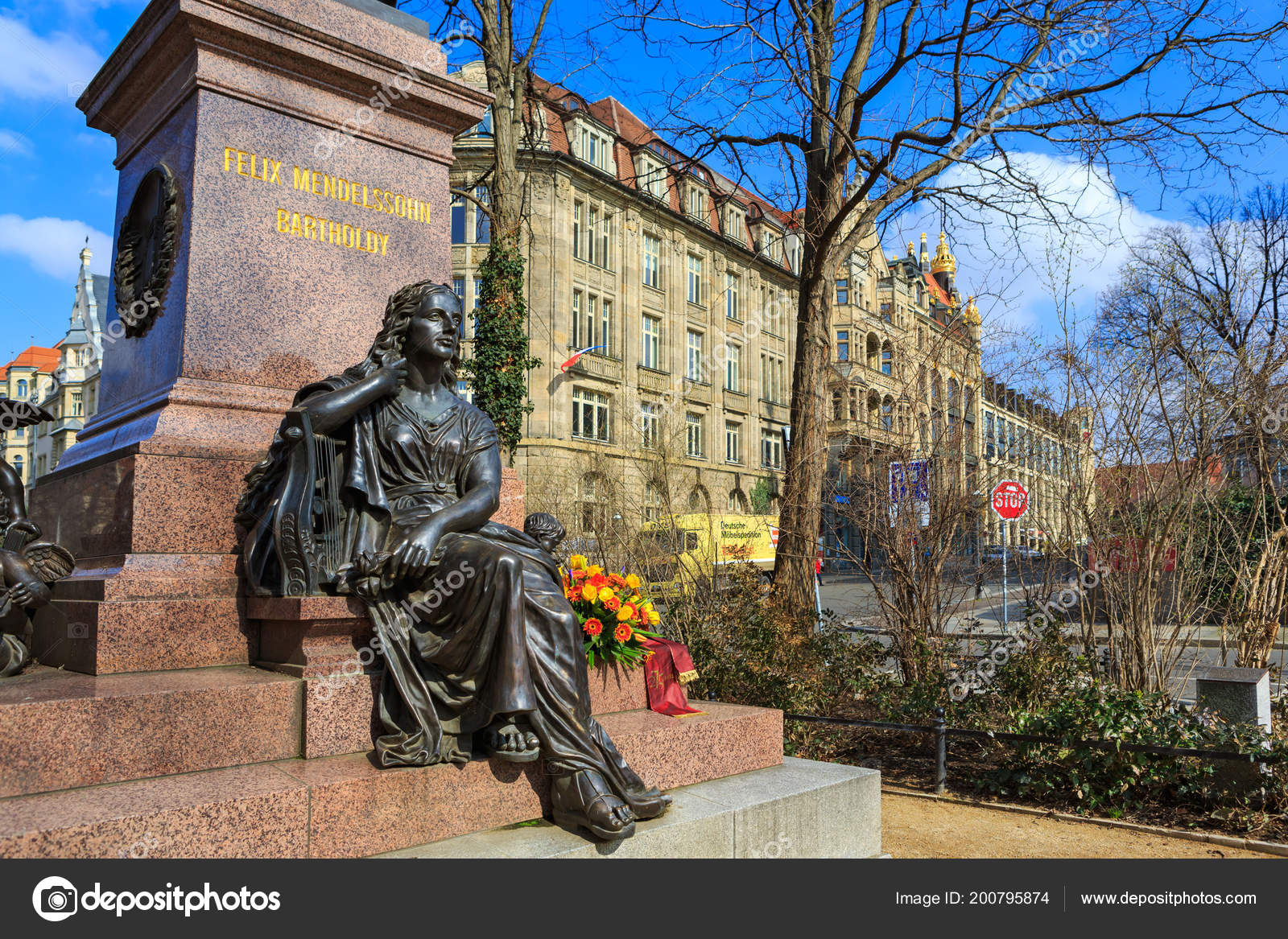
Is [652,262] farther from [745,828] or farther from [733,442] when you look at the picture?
[745,828]

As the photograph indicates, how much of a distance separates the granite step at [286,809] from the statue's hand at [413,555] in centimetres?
81

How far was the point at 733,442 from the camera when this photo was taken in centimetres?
5175

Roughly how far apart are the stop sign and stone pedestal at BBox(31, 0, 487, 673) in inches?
267

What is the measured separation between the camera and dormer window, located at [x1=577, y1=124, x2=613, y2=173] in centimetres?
4122

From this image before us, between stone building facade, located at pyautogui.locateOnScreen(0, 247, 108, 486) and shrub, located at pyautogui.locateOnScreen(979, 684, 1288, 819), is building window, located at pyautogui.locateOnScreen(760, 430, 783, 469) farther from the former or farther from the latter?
shrub, located at pyautogui.locateOnScreen(979, 684, 1288, 819)

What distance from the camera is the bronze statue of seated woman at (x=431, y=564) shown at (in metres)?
4.04

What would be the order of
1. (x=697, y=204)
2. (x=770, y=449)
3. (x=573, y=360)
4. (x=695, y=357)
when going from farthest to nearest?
(x=770, y=449) < (x=697, y=204) < (x=695, y=357) < (x=573, y=360)

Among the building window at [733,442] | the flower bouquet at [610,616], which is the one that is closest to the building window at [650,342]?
the building window at [733,442]

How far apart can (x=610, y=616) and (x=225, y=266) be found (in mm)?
3058

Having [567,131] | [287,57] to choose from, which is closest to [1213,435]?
[287,57]

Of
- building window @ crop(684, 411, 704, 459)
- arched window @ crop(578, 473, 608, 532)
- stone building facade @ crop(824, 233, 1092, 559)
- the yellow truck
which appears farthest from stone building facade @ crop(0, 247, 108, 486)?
stone building facade @ crop(824, 233, 1092, 559)

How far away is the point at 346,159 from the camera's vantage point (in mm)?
6109

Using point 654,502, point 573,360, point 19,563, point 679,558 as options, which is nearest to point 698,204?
point 573,360

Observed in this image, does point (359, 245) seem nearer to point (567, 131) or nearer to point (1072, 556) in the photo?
point (1072, 556)
